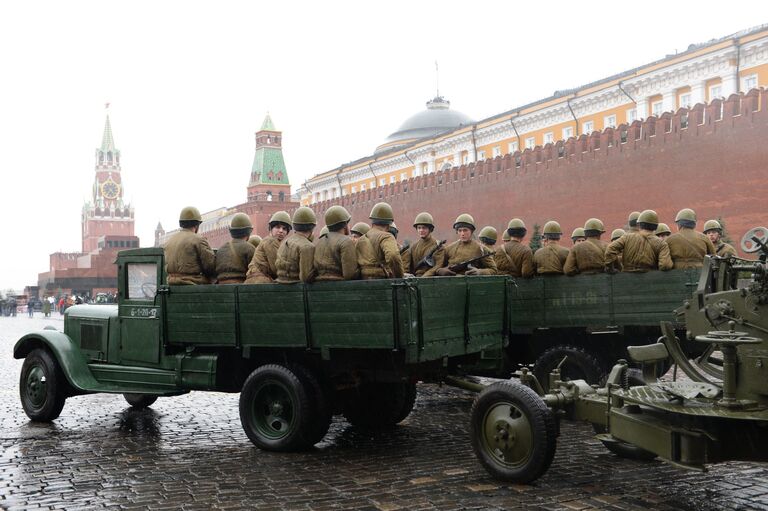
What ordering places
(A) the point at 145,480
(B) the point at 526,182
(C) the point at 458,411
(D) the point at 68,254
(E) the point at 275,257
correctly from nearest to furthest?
(A) the point at 145,480
(E) the point at 275,257
(C) the point at 458,411
(B) the point at 526,182
(D) the point at 68,254

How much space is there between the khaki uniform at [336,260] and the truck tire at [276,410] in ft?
3.10

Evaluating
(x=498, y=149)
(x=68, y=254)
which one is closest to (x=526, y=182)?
(x=498, y=149)

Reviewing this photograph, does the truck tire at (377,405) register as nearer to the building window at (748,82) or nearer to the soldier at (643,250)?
Answer: the soldier at (643,250)

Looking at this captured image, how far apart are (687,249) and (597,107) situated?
3337 centimetres

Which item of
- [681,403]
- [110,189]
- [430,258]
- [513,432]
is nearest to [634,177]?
[430,258]

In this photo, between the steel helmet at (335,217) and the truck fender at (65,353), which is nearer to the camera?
the steel helmet at (335,217)

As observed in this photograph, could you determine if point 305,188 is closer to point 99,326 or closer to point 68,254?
point 68,254

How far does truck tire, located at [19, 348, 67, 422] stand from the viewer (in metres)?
8.75

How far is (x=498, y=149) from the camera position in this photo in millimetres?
Answer: 47969

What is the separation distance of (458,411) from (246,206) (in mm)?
67844

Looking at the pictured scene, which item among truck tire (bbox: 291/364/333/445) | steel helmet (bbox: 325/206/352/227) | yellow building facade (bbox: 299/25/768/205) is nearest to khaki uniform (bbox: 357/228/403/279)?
steel helmet (bbox: 325/206/352/227)

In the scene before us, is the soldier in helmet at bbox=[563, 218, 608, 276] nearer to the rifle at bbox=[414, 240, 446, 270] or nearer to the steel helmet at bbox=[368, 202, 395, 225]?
the rifle at bbox=[414, 240, 446, 270]

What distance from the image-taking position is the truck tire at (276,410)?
693 cm

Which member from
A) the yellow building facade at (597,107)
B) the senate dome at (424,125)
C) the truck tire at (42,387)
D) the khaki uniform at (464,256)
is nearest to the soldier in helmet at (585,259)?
the khaki uniform at (464,256)
